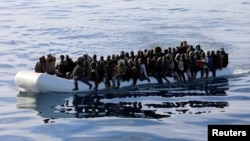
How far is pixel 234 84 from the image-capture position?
84.8ft

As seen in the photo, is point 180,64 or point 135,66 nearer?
point 135,66

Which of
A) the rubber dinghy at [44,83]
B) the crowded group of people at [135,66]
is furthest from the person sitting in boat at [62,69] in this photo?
the rubber dinghy at [44,83]

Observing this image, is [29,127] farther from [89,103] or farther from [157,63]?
[157,63]

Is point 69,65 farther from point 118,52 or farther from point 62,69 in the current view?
point 118,52

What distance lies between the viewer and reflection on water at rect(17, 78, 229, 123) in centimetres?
2016

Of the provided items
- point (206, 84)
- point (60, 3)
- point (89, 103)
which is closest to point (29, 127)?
point (89, 103)

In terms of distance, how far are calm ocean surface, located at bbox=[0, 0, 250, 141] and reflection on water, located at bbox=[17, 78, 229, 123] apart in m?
0.03

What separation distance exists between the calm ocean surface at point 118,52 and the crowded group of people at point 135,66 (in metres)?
0.58

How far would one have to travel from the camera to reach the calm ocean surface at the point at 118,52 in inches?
714

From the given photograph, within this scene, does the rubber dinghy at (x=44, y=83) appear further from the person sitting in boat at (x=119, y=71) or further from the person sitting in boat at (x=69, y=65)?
the person sitting in boat at (x=69, y=65)

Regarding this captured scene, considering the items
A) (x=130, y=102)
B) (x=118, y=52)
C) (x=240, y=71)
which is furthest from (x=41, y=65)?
(x=118, y=52)

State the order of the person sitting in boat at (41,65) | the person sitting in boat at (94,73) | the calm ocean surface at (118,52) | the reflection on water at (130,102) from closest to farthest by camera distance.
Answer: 1. the calm ocean surface at (118,52)
2. the reflection on water at (130,102)
3. the person sitting in boat at (94,73)
4. the person sitting in boat at (41,65)

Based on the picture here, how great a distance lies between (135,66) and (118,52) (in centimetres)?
1038

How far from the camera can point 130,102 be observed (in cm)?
2202
